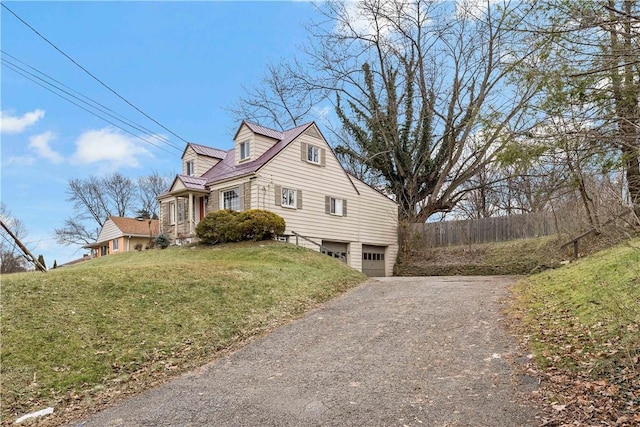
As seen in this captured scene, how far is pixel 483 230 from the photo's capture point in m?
20.8

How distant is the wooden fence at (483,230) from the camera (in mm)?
18922

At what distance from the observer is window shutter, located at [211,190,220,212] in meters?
20.6

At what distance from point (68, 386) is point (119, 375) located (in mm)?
617

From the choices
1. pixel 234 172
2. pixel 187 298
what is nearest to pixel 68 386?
pixel 187 298

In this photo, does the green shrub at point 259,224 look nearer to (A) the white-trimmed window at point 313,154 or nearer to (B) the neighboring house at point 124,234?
(A) the white-trimmed window at point 313,154

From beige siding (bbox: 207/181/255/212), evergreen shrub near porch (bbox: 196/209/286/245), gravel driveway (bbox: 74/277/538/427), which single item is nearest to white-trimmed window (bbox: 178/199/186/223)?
beige siding (bbox: 207/181/255/212)

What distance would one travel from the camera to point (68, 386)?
18.3 feet

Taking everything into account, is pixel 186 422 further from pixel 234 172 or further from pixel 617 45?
pixel 234 172

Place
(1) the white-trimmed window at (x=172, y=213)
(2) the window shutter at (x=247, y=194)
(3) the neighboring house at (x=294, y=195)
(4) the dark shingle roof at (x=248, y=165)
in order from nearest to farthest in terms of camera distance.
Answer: (2) the window shutter at (x=247, y=194) < (3) the neighboring house at (x=294, y=195) < (4) the dark shingle roof at (x=248, y=165) < (1) the white-trimmed window at (x=172, y=213)

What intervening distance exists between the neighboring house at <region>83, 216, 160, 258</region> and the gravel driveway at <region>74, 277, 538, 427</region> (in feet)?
91.5

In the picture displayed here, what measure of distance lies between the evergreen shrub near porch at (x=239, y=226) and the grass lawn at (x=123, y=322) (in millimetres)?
5472

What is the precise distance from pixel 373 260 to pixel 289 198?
6.12 meters

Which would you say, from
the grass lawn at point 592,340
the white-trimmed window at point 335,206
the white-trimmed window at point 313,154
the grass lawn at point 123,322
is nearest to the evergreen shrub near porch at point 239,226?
the white-trimmed window at point 335,206

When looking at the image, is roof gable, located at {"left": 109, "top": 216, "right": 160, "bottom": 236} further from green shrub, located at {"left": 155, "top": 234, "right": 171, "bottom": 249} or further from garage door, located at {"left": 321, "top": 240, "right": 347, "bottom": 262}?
garage door, located at {"left": 321, "top": 240, "right": 347, "bottom": 262}
